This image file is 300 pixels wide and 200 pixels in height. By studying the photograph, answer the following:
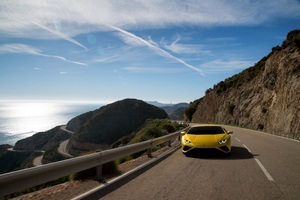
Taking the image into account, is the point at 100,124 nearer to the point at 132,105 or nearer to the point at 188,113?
the point at 132,105

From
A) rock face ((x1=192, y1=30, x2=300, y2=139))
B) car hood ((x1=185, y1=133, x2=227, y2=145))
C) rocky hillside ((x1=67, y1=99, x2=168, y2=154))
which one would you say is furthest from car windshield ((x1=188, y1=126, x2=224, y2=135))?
rocky hillside ((x1=67, y1=99, x2=168, y2=154))

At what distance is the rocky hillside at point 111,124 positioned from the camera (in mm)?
91812

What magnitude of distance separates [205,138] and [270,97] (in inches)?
1154

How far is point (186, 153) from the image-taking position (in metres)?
10.8

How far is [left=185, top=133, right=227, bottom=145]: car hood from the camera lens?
10419 mm

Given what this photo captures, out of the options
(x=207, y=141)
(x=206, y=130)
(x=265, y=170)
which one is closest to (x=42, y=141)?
(x=206, y=130)

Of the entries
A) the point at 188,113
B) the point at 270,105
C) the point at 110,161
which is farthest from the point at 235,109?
the point at 110,161

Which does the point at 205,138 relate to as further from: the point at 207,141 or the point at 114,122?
the point at 114,122

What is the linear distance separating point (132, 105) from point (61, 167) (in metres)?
109

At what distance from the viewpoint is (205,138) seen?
10828 millimetres

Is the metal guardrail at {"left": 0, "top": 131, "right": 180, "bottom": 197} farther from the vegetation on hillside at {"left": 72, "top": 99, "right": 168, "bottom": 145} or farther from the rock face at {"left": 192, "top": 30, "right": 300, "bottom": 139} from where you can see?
the vegetation on hillside at {"left": 72, "top": 99, "right": 168, "bottom": 145}

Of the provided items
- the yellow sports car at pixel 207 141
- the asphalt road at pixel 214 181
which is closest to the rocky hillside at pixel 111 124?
→ the yellow sports car at pixel 207 141

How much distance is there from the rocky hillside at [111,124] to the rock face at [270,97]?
131ft

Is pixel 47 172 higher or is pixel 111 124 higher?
pixel 47 172
